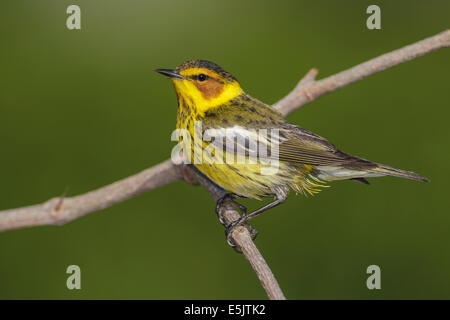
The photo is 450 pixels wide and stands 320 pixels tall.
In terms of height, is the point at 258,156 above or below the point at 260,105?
below

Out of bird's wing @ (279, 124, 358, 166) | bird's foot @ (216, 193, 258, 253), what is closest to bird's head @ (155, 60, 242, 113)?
bird's wing @ (279, 124, 358, 166)

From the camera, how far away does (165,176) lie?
343 centimetres

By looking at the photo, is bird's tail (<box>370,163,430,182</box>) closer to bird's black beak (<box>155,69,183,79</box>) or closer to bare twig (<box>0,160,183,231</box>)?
bird's black beak (<box>155,69,183,79</box>)

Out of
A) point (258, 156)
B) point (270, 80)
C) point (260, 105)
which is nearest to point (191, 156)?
point (258, 156)

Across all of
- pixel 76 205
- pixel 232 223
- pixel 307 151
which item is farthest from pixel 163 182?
pixel 307 151

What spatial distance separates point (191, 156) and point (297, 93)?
1007 mm

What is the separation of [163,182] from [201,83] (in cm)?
75

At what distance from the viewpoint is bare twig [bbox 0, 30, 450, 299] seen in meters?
3.08

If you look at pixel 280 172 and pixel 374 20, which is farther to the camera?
pixel 374 20

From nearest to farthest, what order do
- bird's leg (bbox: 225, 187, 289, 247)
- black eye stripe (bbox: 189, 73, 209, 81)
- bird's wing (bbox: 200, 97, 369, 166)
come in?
1. bird's leg (bbox: 225, 187, 289, 247)
2. bird's wing (bbox: 200, 97, 369, 166)
3. black eye stripe (bbox: 189, 73, 209, 81)

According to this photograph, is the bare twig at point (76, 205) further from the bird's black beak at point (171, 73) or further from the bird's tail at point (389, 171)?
the bird's tail at point (389, 171)

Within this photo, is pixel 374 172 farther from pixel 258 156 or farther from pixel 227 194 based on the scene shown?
pixel 227 194

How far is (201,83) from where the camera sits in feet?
10.1

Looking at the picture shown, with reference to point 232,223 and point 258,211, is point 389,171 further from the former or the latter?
point 232,223
